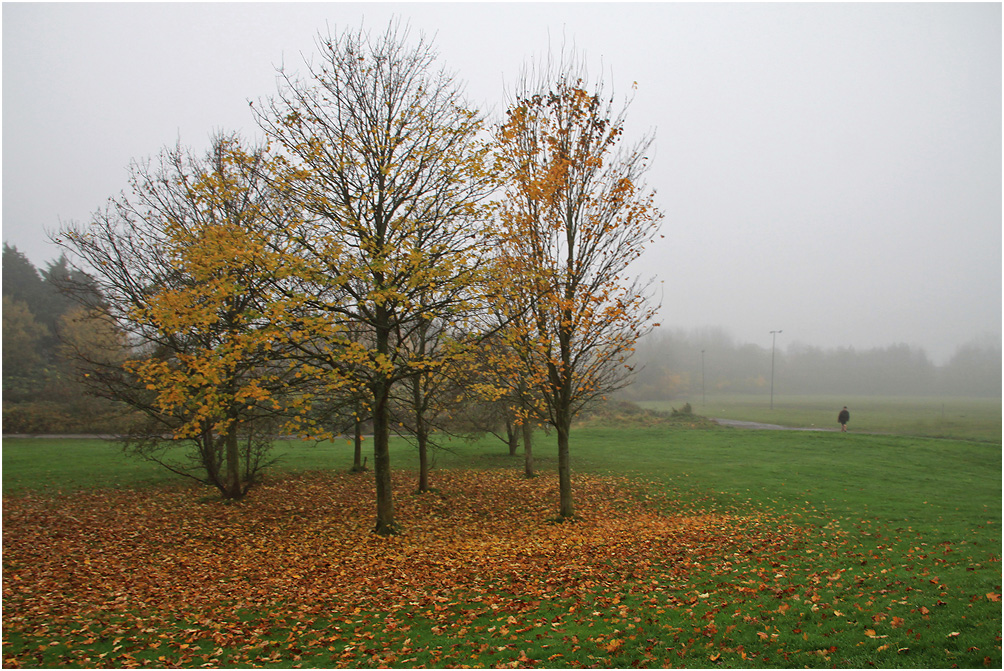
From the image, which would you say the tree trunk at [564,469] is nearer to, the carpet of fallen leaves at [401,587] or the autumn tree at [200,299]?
the carpet of fallen leaves at [401,587]

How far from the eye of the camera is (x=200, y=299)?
11.8 metres

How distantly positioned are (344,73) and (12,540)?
11.3 m

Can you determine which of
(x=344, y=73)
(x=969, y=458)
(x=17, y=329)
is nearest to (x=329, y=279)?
(x=344, y=73)

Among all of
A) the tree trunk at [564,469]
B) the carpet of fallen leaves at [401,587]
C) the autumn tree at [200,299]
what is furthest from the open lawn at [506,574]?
the autumn tree at [200,299]

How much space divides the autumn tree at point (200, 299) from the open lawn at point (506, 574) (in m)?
2.43

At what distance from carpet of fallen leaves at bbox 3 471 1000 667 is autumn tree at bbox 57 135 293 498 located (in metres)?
2.28

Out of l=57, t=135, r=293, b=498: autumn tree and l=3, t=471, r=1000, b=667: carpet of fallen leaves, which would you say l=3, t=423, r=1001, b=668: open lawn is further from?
l=57, t=135, r=293, b=498: autumn tree

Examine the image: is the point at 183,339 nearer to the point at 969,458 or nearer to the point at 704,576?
the point at 704,576

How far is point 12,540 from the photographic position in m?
10.4

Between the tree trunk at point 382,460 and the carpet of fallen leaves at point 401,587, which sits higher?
the tree trunk at point 382,460

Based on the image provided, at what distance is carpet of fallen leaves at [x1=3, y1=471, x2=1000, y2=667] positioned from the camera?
221 inches

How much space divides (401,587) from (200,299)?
7.94 m

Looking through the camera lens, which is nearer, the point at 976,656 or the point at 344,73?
the point at 976,656

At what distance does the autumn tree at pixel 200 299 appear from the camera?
29.0ft
